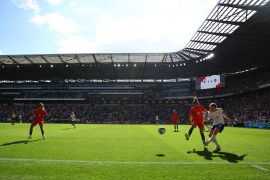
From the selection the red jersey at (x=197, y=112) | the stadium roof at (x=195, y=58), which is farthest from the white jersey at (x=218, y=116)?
the stadium roof at (x=195, y=58)

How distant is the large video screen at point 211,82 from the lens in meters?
63.2

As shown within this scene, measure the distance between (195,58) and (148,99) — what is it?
20129mm

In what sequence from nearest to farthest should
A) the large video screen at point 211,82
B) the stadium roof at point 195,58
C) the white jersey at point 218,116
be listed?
the white jersey at point 218,116 < the stadium roof at point 195,58 < the large video screen at point 211,82

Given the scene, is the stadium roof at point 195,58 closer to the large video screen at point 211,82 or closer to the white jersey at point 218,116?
the large video screen at point 211,82

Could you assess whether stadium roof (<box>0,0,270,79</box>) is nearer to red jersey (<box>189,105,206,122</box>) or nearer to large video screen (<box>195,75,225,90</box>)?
large video screen (<box>195,75,225,90</box>)

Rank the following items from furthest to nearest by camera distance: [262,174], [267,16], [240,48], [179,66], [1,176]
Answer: [179,66] → [240,48] → [267,16] → [262,174] → [1,176]

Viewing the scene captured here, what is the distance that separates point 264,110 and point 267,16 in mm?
23556

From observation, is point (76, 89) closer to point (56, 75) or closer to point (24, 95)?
point (56, 75)

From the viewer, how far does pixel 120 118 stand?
7231 centimetres

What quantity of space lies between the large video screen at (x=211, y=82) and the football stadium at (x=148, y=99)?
→ 0.24m

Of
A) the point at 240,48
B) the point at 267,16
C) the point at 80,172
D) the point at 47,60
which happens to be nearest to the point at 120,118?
the point at 47,60

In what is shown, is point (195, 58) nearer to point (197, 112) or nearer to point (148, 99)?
point (148, 99)

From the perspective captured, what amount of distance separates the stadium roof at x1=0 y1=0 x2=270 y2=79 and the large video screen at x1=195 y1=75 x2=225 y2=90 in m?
2.78

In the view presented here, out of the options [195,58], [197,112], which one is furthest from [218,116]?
[195,58]
